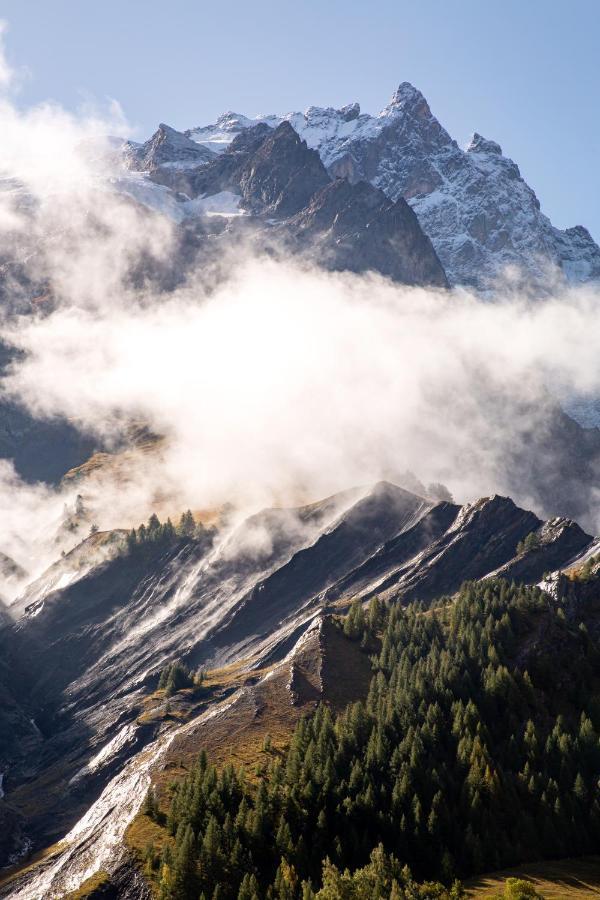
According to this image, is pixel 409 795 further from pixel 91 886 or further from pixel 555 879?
pixel 91 886

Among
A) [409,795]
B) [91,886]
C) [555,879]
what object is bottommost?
[555,879]

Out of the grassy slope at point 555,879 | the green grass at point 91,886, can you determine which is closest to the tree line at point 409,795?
the grassy slope at point 555,879

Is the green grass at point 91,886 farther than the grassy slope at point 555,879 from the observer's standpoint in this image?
Yes

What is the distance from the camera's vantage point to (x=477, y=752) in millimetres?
140625

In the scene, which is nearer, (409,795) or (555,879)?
(555,879)

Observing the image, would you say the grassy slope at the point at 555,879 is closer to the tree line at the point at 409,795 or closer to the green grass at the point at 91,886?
the tree line at the point at 409,795

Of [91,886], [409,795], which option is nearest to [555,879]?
[409,795]

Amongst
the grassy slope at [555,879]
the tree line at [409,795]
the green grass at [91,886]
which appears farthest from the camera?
the green grass at [91,886]

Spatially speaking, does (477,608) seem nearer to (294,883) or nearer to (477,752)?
(477,752)

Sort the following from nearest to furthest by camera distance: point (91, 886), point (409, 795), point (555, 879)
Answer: point (555, 879)
point (91, 886)
point (409, 795)

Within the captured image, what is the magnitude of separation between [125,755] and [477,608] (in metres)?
81.7

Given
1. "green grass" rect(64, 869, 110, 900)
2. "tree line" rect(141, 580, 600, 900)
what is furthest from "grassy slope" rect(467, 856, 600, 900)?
"green grass" rect(64, 869, 110, 900)

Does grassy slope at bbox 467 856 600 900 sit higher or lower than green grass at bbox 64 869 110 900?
lower

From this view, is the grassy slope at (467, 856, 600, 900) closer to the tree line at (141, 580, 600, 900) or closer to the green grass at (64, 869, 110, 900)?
the tree line at (141, 580, 600, 900)
